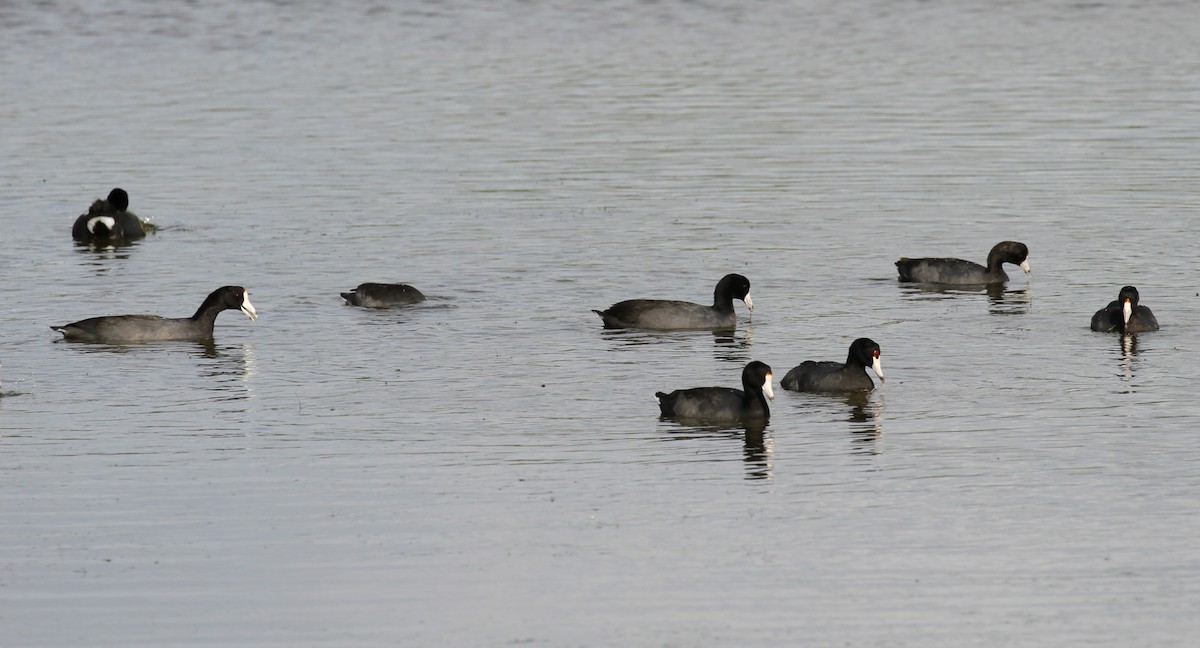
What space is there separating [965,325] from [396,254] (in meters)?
8.50

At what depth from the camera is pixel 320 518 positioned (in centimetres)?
1434

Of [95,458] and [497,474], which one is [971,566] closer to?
[497,474]

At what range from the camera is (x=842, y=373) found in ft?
61.6

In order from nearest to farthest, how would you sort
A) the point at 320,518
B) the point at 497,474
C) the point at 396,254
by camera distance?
the point at 320,518
the point at 497,474
the point at 396,254

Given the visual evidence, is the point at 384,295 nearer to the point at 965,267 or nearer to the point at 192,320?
the point at 192,320

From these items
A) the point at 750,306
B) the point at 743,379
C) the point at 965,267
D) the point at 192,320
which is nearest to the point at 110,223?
the point at 192,320

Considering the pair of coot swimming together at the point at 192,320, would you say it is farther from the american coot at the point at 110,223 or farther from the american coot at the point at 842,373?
the american coot at the point at 110,223

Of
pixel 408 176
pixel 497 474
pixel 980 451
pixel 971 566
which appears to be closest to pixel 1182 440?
pixel 980 451

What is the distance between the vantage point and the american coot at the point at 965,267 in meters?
25.2

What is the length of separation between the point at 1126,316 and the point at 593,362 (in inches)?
225

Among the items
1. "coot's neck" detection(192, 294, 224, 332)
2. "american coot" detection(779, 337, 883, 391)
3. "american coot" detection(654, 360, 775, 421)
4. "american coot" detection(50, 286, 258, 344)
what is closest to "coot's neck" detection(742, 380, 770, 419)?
"american coot" detection(654, 360, 775, 421)

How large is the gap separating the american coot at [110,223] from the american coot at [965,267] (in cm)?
1140

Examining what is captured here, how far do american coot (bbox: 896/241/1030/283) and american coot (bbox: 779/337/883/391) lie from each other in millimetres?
6285

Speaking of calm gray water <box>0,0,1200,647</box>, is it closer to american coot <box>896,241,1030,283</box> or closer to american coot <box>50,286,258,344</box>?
american coot <box>50,286,258,344</box>
